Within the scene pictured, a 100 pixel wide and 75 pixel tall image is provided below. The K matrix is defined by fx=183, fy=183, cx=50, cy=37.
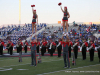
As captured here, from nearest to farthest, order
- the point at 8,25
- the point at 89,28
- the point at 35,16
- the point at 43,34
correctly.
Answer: the point at 35,16 → the point at 89,28 → the point at 43,34 → the point at 8,25

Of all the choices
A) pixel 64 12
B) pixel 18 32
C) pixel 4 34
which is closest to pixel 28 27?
pixel 18 32

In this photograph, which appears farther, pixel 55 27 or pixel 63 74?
pixel 55 27

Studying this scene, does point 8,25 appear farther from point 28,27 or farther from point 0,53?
point 0,53

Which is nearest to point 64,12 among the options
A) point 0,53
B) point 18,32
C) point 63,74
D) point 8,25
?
point 63,74

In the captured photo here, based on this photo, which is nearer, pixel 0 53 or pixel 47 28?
pixel 0 53

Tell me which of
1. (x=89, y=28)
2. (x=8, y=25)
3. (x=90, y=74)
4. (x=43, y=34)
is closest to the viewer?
(x=90, y=74)

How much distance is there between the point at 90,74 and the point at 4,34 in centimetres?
3702

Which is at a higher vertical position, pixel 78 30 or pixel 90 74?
pixel 78 30

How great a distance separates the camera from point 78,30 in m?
37.3

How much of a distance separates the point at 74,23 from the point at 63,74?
32.9 metres

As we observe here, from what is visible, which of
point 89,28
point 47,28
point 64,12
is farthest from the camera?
point 47,28

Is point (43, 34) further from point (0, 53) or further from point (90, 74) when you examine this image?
point (90, 74)

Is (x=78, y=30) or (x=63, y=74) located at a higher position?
(x=78, y=30)

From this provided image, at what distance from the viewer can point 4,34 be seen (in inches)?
1688
